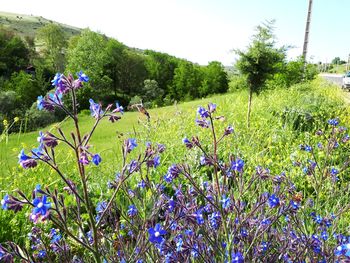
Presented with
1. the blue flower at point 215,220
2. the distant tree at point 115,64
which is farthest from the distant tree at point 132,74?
the blue flower at point 215,220

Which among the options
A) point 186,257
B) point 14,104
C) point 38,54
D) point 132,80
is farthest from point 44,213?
point 38,54

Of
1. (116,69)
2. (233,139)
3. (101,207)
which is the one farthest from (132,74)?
(101,207)

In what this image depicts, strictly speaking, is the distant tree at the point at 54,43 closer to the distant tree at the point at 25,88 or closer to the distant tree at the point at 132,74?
the distant tree at the point at 132,74

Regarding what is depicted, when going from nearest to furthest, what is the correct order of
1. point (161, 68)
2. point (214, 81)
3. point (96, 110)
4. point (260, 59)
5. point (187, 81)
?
point (96, 110)
point (260, 59)
point (214, 81)
point (187, 81)
point (161, 68)

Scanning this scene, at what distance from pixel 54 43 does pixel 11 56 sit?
7526 millimetres

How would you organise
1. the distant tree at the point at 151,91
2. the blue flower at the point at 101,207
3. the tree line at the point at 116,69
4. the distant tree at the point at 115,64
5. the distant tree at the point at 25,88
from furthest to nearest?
the distant tree at the point at 115,64 < the distant tree at the point at 151,91 < the tree line at the point at 116,69 < the distant tree at the point at 25,88 < the blue flower at the point at 101,207

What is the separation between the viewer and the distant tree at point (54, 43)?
58.2 m

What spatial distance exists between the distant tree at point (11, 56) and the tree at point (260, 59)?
55798 mm

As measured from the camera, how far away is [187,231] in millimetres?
1947

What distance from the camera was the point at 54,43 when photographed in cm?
5938

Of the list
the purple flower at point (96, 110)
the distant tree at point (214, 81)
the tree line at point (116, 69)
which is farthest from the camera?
the distant tree at point (214, 81)

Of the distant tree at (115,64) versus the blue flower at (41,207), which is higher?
the distant tree at (115,64)

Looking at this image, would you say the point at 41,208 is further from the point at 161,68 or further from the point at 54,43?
the point at 54,43

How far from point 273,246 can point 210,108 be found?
0.91m
